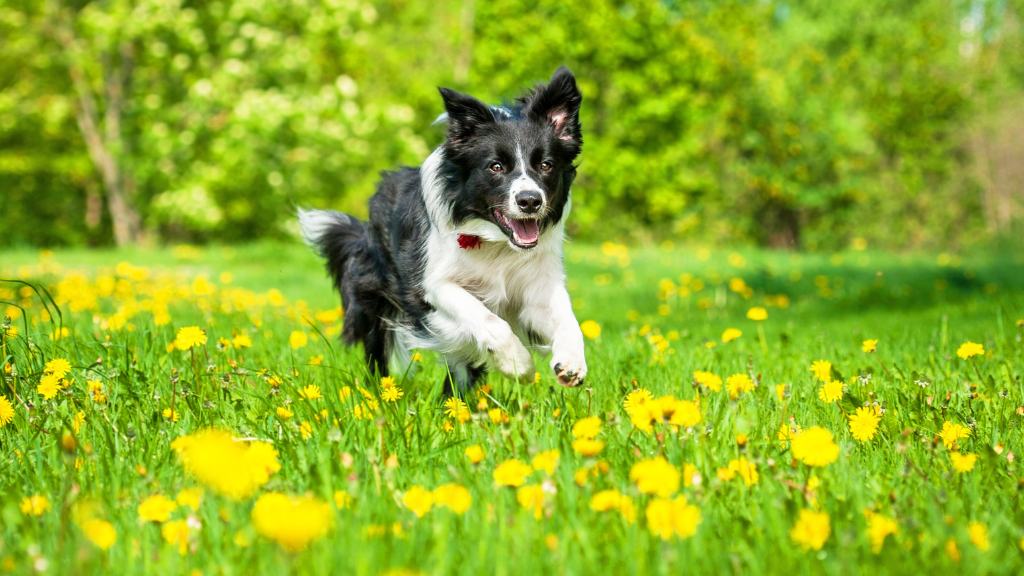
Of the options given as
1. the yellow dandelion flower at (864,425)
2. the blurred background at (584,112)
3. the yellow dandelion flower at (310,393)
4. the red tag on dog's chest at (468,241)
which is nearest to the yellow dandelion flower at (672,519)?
the yellow dandelion flower at (864,425)

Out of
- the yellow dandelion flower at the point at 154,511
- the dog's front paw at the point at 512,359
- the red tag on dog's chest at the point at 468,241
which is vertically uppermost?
the red tag on dog's chest at the point at 468,241

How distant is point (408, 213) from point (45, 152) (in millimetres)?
23248

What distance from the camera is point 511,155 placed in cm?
404

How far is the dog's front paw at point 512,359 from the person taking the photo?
3.57 meters

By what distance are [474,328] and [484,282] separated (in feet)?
1.27

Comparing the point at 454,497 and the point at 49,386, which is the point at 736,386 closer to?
the point at 454,497

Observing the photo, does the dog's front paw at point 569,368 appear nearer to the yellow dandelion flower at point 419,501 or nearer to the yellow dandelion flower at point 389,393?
the yellow dandelion flower at point 389,393

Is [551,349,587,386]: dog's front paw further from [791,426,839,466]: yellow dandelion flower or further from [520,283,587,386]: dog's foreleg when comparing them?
[791,426,839,466]: yellow dandelion flower

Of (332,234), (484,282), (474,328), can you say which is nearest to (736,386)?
(474,328)

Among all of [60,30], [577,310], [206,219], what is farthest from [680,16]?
[577,310]

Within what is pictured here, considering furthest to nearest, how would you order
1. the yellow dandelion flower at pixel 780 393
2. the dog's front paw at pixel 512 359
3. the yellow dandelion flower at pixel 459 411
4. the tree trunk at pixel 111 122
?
the tree trunk at pixel 111 122 → the dog's front paw at pixel 512 359 → the yellow dandelion flower at pixel 780 393 → the yellow dandelion flower at pixel 459 411

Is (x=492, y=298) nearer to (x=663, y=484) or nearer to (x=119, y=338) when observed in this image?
(x=119, y=338)

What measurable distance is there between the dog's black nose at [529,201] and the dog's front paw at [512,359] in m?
0.56

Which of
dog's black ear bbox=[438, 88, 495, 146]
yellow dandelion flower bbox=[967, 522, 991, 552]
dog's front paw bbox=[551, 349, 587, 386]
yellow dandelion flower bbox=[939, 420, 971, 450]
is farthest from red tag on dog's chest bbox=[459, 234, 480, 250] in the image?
yellow dandelion flower bbox=[967, 522, 991, 552]
